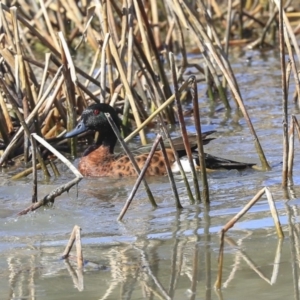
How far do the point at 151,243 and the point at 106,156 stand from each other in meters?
2.69

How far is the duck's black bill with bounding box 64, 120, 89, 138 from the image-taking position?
727cm

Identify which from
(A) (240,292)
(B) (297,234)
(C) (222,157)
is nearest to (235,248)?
(B) (297,234)

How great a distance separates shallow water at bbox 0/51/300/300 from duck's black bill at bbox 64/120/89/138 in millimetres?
429

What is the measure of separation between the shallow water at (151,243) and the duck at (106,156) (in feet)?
0.45

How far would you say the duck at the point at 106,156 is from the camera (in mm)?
6898

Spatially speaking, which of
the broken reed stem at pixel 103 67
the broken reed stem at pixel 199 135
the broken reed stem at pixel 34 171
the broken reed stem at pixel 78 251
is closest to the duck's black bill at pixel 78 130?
the broken reed stem at pixel 103 67

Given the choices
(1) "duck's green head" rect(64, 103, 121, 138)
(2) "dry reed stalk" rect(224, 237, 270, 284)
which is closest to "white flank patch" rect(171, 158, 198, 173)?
(1) "duck's green head" rect(64, 103, 121, 138)

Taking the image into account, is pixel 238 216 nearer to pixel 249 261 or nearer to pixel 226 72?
pixel 249 261

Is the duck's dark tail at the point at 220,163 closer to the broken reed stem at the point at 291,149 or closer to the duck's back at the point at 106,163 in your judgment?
the duck's back at the point at 106,163

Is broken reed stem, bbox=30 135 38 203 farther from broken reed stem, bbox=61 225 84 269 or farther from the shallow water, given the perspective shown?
broken reed stem, bbox=61 225 84 269

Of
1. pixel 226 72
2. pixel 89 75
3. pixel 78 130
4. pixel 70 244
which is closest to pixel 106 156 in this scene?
pixel 78 130

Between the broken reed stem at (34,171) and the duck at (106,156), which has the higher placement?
the broken reed stem at (34,171)

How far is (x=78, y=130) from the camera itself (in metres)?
7.29

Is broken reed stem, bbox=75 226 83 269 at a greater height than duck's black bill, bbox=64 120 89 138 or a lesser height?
greater
